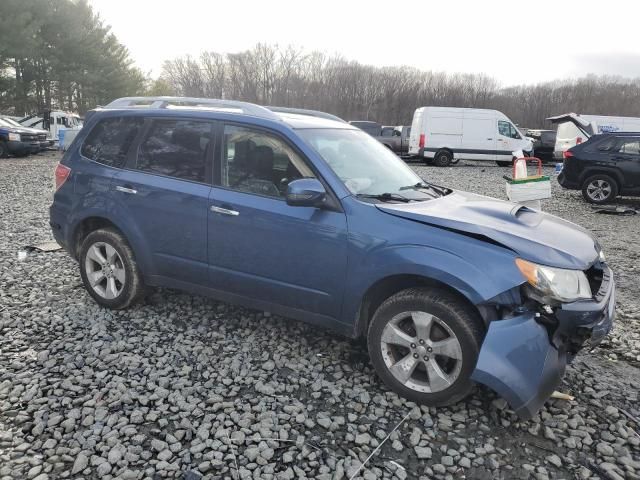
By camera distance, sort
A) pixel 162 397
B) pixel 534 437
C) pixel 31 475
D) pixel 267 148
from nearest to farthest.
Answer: pixel 31 475 → pixel 534 437 → pixel 162 397 → pixel 267 148

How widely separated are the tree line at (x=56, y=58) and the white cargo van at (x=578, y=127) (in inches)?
1157

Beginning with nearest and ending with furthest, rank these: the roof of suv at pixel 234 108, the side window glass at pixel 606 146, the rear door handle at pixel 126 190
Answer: the roof of suv at pixel 234 108
the rear door handle at pixel 126 190
the side window glass at pixel 606 146

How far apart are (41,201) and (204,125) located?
27.1ft

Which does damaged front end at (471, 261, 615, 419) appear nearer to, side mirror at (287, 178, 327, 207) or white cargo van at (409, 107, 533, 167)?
Answer: side mirror at (287, 178, 327, 207)

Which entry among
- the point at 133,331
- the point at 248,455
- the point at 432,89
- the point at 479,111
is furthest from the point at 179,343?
the point at 432,89

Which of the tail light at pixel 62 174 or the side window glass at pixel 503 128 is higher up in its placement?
the side window glass at pixel 503 128

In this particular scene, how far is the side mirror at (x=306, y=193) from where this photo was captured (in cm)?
326

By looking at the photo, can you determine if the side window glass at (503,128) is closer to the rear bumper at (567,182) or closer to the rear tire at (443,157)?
the rear tire at (443,157)

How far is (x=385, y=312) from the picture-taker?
10.5 feet

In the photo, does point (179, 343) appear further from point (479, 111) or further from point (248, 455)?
point (479, 111)

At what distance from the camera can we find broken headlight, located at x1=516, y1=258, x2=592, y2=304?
2799mm

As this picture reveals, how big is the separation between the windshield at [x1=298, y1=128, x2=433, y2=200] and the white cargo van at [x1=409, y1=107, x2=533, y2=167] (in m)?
18.0

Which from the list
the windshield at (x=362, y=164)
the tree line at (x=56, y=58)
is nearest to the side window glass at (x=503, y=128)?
the windshield at (x=362, y=164)

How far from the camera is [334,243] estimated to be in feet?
10.9
